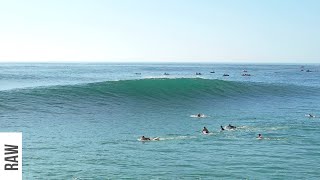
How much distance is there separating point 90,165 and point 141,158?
3494mm

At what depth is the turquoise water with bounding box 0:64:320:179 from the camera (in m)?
24.2

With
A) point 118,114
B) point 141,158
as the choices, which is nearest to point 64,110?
point 118,114

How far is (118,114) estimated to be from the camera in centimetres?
4738

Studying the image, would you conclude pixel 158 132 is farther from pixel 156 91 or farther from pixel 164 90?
pixel 164 90

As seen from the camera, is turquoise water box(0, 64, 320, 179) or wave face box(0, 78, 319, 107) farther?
wave face box(0, 78, 319, 107)

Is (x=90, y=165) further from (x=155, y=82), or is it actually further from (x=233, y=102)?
(x=155, y=82)

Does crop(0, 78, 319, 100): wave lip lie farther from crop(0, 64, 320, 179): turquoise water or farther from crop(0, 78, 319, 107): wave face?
crop(0, 64, 320, 179): turquoise water

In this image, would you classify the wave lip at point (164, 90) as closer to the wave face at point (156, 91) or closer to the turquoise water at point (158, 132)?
the wave face at point (156, 91)

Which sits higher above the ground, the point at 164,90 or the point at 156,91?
the point at 164,90

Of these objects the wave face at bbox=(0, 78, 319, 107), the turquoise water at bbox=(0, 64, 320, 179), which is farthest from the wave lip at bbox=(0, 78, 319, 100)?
the turquoise water at bbox=(0, 64, 320, 179)

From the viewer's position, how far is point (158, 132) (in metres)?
36.2

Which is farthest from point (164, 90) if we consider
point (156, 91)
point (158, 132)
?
point (158, 132)

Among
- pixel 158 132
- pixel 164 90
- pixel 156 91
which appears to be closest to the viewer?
pixel 158 132

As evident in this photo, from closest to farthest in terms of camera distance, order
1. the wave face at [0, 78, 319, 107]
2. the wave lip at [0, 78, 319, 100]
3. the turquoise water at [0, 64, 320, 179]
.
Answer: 1. the turquoise water at [0, 64, 320, 179]
2. the wave face at [0, 78, 319, 107]
3. the wave lip at [0, 78, 319, 100]
